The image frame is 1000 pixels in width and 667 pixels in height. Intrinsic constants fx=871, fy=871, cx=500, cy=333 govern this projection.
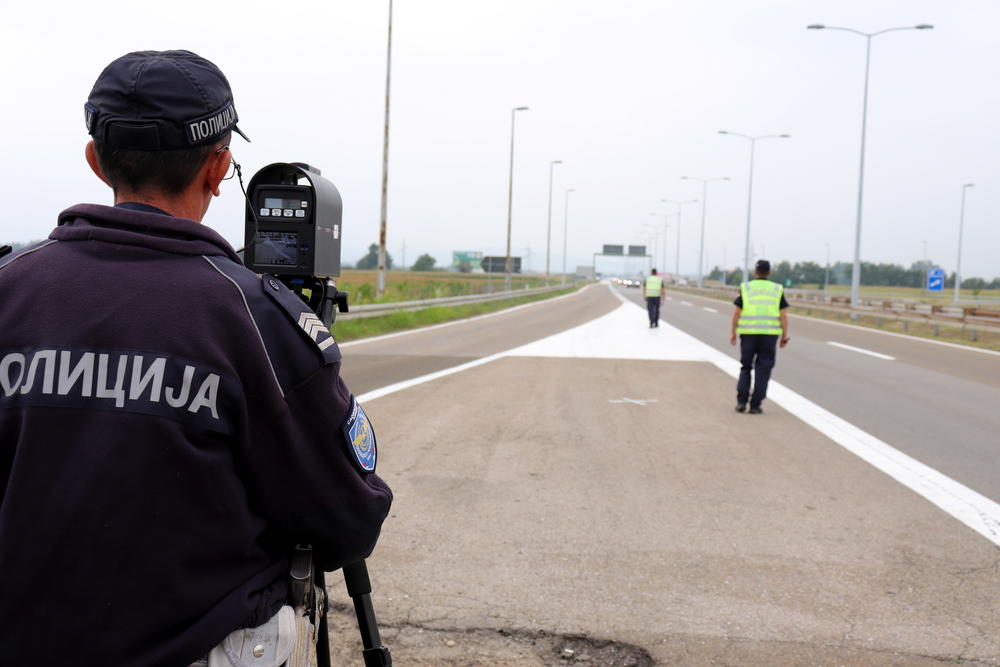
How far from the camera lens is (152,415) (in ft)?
4.88

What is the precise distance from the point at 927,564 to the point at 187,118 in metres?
4.58

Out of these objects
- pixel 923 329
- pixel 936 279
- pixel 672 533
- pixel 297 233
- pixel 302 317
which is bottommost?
pixel 672 533

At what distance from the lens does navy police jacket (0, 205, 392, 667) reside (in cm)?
147

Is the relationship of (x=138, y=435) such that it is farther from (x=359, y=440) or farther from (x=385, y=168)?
(x=385, y=168)

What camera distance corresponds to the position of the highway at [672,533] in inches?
148

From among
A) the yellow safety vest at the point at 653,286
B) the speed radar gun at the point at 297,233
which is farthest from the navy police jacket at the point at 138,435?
the yellow safety vest at the point at 653,286

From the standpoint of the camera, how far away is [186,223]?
159cm

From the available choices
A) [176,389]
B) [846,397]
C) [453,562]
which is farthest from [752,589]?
[846,397]

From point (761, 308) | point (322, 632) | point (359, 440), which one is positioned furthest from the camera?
point (761, 308)

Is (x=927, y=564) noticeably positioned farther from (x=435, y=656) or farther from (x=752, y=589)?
(x=435, y=656)

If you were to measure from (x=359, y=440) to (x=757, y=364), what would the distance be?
891cm

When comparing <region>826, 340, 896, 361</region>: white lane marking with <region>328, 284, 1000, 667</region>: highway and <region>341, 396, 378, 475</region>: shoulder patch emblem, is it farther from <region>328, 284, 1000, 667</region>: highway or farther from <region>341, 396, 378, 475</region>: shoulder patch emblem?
<region>341, 396, 378, 475</region>: shoulder patch emblem

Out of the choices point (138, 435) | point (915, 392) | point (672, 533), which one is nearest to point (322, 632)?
point (138, 435)

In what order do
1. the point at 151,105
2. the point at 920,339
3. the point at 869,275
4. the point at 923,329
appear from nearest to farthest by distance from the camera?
the point at 151,105
the point at 920,339
the point at 923,329
the point at 869,275
